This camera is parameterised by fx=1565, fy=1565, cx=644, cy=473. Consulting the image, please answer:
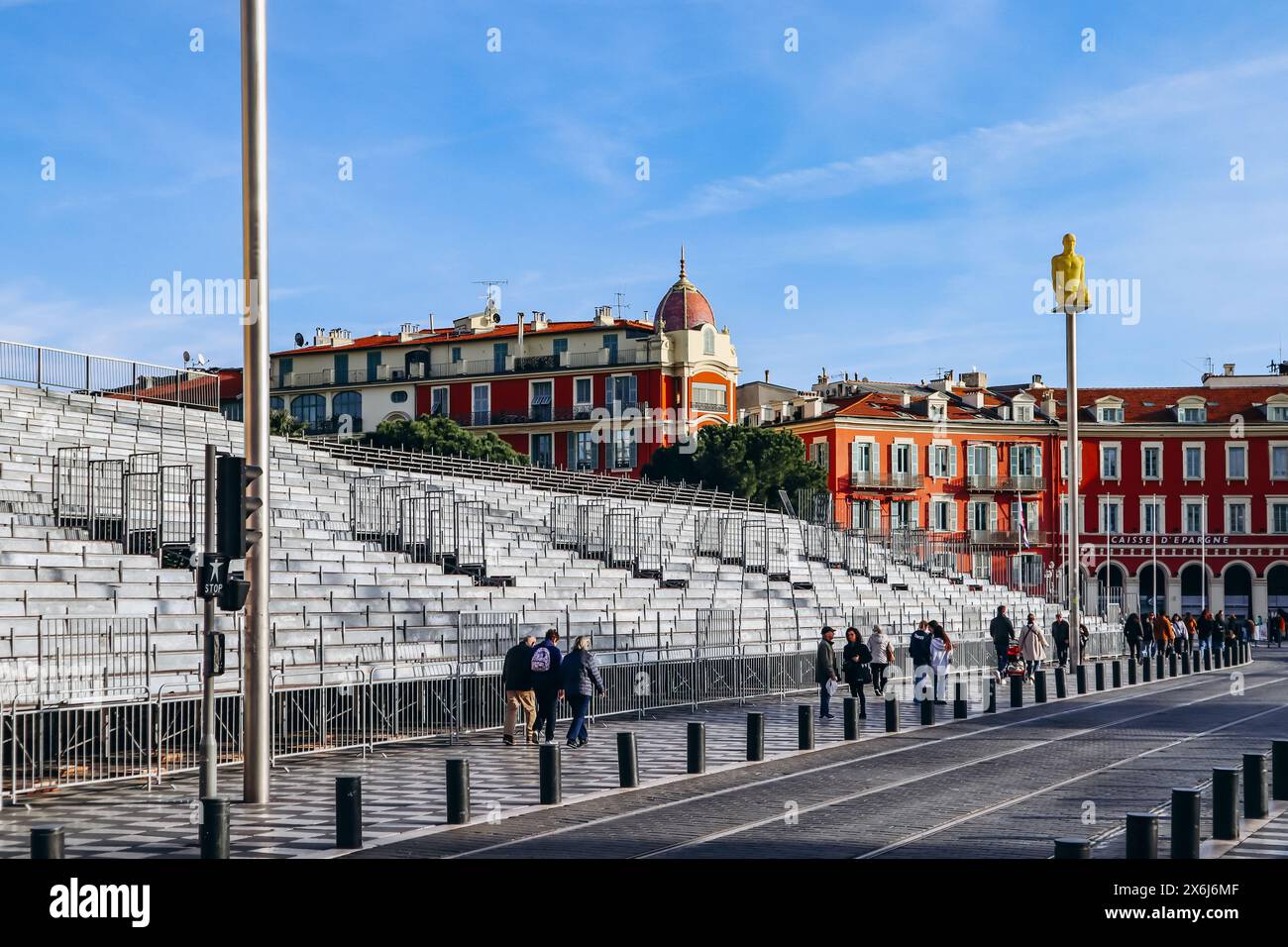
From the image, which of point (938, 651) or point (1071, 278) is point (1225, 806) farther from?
point (1071, 278)

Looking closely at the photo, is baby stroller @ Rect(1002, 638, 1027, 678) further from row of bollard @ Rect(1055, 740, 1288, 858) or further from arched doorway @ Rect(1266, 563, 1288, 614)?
arched doorway @ Rect(1266, 563, 1288, 614)

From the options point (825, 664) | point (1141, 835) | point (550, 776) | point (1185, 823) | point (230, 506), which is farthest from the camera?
point (825, 664)

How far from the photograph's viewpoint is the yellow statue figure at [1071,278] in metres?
36.4

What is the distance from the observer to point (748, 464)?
3164 inches

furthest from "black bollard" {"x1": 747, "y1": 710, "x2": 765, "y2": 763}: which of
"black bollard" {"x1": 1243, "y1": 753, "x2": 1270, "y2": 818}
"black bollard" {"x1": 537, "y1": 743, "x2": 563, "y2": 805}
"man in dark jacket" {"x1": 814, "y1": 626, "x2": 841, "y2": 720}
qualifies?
"black bollard" {"x1": 1243, "y1": 753, "x2": 1270, "y2": 818}

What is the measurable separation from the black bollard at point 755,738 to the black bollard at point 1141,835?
961 centimetres

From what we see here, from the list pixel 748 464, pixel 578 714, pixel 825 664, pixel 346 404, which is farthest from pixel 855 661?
pixel 346 404

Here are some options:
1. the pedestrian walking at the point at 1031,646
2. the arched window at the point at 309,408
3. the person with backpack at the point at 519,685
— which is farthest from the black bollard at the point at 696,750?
the arched window at the point at 309,408

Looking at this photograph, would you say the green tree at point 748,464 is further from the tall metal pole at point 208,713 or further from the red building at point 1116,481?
the tall metal pole at point 208,713

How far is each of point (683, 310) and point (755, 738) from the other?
75.8 metres

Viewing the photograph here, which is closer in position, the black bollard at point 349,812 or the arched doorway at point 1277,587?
the black bollard at point 349,812

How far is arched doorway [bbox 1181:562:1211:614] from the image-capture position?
94875 mm

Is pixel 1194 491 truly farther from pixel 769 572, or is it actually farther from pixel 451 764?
pixel 451 764

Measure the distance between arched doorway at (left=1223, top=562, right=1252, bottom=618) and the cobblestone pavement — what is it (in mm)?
73031
